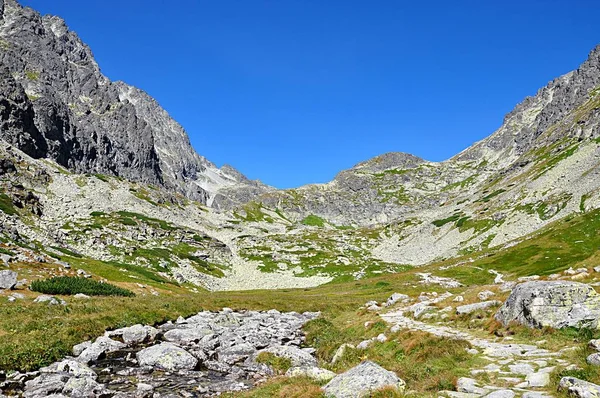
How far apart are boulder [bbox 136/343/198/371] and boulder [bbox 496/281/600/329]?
17830 mm

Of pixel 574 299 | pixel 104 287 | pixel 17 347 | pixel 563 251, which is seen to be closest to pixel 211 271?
pixel 104 287

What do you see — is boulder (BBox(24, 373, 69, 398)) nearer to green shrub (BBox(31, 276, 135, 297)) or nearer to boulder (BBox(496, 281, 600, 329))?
boulder (BBox(496, 281, 600, 329))

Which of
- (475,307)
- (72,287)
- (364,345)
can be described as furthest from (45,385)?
(72,287)

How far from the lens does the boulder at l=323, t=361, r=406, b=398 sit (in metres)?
12.5

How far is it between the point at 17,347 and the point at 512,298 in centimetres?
2712

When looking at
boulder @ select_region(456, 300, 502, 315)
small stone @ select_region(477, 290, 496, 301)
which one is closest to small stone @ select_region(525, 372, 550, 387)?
boulder @ select_region(456, 300, 502, 315)

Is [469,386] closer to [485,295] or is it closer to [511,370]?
[511,370]

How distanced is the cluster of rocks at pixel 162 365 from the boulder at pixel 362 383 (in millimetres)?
3527

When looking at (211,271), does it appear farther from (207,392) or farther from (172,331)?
(207,392)

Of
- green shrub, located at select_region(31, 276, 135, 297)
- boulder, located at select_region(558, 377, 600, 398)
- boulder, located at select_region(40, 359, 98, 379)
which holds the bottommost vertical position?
boulder, located at select_region(558, 377, 600, 398)

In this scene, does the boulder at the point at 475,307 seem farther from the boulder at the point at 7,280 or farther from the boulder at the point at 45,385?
the boulder at the point at 7,280

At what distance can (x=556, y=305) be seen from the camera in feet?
63.5

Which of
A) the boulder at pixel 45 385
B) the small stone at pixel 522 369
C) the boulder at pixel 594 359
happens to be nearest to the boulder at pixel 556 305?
the boulder at pixel 594 359

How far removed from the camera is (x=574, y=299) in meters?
19.1
